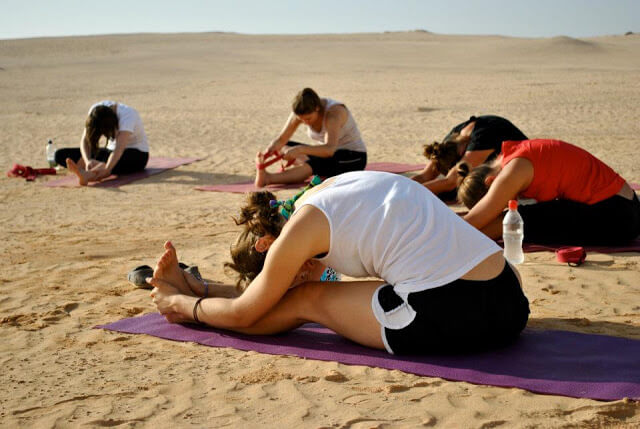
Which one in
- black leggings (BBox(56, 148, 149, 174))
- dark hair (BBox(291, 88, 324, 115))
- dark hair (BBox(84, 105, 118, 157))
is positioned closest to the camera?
dark hair (BBox(291, 88, 324, 115))

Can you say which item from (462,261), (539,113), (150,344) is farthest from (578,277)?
(539,113)

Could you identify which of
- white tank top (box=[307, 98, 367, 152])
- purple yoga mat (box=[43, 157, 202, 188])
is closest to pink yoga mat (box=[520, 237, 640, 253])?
white tank top (box=[307, 98, 367, 152])

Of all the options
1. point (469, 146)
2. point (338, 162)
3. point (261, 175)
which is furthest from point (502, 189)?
point (261, 175)

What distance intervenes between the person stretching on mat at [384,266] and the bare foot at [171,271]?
2.01 ft

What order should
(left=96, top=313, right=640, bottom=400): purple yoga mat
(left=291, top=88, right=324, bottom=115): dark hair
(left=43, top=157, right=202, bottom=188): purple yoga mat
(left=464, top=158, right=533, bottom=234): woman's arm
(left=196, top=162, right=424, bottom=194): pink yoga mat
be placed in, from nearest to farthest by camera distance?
1. (left=96, top=313, right=640, bottom=400): purple yoga mat
2. (left=464, top=158, right=533, bottom=234): woman's arm
3. (left=291, top=88, right=324, bottom=115): dark hair
4. (left=196, top=162, right=424, bottom=194): pink yoga mat
5. (left=43, top=157, right=202, bottom=188): purple yoga mat

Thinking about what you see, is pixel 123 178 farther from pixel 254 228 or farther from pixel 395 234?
pixel 395 234

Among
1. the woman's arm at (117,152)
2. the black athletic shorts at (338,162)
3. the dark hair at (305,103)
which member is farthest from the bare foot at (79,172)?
the dark hair at (305,103)

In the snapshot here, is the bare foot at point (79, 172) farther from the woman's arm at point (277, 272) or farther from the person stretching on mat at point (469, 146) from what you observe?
the woman's arm at point (277, 272)

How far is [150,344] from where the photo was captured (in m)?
4.04

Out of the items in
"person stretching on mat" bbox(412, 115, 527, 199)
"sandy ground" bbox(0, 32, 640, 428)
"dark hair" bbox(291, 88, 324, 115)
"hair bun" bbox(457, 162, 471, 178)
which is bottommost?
"sandy ground" bbox(0, 32, 640, 428)

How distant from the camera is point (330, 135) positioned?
8.84 metres

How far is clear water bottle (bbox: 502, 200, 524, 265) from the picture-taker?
5.55 m

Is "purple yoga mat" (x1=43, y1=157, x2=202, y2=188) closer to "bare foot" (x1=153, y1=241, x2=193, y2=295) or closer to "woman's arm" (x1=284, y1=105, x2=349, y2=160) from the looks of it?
"woman's arm" (x1=284, y1=105, x2=349, y2=160)

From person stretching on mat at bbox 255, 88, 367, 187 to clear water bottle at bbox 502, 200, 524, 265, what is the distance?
356cm
